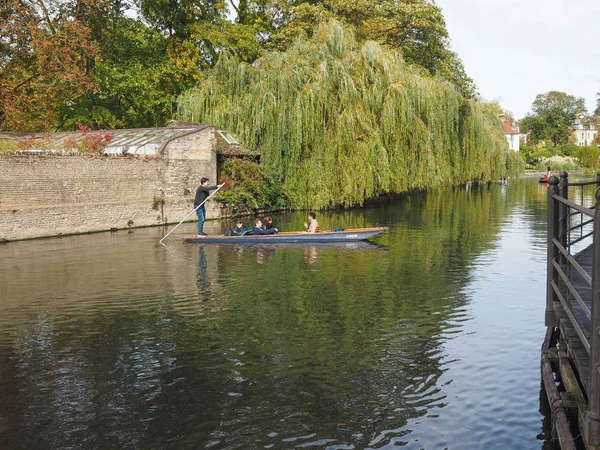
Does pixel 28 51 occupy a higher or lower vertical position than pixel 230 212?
higher

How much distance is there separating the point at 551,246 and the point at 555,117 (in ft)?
375

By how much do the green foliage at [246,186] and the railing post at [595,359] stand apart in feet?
76.6

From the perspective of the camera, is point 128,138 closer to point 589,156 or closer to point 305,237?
point 305,237

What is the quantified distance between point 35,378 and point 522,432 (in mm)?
4948

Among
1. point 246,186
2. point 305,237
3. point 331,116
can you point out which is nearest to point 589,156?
point 331,116

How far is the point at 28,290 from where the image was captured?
469 inches

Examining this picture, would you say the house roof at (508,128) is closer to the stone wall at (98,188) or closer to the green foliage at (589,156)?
the green foliage at (589,156)

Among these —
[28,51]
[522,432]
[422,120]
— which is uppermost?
[28,51]

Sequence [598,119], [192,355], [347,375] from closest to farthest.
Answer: [347,375], [192,355], [598,119]

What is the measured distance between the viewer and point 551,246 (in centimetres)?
644

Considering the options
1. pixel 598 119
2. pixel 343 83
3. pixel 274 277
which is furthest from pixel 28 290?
pixel 598 119

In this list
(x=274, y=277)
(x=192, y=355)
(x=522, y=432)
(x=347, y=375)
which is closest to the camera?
(x=522, y=432)

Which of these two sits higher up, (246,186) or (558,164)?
(558,164)

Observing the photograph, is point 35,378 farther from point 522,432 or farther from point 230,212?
point 230,212
